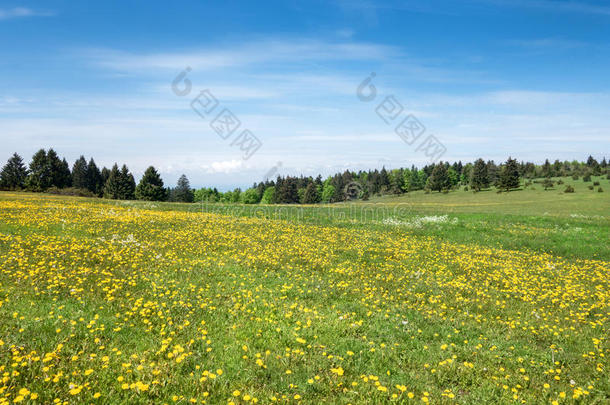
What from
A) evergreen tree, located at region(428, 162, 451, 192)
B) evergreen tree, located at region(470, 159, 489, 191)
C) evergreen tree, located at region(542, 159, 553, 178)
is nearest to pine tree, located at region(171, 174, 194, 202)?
evergreen tree, located at region(428, 162, 451, 192)

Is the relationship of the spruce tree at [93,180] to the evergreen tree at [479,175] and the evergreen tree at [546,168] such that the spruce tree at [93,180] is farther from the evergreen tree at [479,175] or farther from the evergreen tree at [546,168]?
the evergreen tree at [546,168]

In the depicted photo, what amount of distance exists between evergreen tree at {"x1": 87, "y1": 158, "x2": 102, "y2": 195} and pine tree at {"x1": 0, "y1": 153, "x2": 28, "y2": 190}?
18.3 m

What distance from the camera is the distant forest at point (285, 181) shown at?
72.4 m

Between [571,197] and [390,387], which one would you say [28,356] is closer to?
[390,387]

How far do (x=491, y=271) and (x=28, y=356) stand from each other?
15.1m

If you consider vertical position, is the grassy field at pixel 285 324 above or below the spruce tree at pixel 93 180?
below

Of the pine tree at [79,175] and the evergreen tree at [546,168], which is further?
the evergreen tree at [546,168]

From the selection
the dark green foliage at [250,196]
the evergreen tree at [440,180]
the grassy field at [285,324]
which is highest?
the evergreen tree at [440,180]

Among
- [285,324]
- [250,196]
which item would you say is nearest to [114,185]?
[250,196]

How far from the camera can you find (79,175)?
3605 inches

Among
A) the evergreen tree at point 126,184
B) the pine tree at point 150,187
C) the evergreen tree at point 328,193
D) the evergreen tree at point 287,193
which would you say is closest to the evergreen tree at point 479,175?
the evergreen tree at point 328,193

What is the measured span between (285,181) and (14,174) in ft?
255

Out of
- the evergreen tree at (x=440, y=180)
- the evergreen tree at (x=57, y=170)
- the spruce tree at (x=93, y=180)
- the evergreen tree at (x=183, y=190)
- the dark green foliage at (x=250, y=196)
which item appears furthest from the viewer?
the dark green foliage at (x=250, y=196)

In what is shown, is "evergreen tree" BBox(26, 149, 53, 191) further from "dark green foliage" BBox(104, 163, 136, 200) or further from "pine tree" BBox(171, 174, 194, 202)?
"pine tree" BBox(171, 174, 194, 202)
